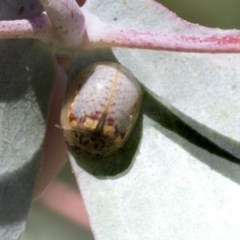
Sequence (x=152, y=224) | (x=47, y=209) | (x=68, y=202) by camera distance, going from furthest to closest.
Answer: (x=47, y=209) → (x=68, y=202) → (x=152, y=224)

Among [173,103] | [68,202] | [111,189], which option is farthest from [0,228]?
[68,202]

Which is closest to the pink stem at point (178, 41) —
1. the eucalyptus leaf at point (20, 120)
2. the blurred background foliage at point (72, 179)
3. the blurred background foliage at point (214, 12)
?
the eucalyptus leaf at point (20, 120)

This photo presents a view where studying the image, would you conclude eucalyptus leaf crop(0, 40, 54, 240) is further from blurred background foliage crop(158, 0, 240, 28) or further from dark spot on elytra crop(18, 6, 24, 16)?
blurred background foliage crop(158, 0, 240, 28)

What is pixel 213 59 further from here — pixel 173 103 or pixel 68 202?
pixel 68 202

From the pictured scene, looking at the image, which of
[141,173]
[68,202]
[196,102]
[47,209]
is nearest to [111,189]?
[141,173]

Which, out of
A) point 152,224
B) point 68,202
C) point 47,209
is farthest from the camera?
point 47,209

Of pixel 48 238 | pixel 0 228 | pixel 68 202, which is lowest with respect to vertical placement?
pixel 48 238

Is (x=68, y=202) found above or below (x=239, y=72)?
below

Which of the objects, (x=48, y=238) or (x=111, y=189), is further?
(x=48, y=238)
